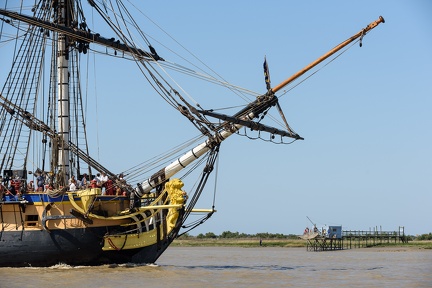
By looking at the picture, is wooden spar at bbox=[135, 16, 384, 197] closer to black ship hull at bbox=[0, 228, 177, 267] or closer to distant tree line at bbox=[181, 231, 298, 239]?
black ship hull at bbox=[0, 228, 177, 267]

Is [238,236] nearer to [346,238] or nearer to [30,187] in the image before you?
[346,238]

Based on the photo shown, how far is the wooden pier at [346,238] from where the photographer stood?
3369 inches

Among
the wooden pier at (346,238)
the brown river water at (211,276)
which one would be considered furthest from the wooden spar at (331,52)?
the wooden pier at (346,238)

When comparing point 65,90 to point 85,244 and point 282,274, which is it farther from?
point 282,274

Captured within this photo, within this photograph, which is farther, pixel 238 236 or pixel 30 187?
pixel 238 236

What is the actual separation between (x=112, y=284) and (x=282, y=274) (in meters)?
9.52

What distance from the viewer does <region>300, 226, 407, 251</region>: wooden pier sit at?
8556 centimetres

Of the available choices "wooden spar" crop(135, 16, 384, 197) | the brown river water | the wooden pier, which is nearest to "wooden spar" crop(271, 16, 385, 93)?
"wooden spar" crop(135, 16, 384, 197)

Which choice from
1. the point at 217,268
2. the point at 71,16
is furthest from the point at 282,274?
the point at 71,16

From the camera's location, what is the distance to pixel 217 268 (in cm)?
4478

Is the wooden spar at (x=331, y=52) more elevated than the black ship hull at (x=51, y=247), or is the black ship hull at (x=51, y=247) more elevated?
the wooden spar at (x=331, y=52)

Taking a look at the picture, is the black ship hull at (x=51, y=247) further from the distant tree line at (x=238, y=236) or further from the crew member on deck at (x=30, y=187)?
the distant tree line at (x=238, y=236)

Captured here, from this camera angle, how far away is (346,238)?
90.8m

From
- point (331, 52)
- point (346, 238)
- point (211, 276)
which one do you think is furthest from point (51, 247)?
point (346, 238)
